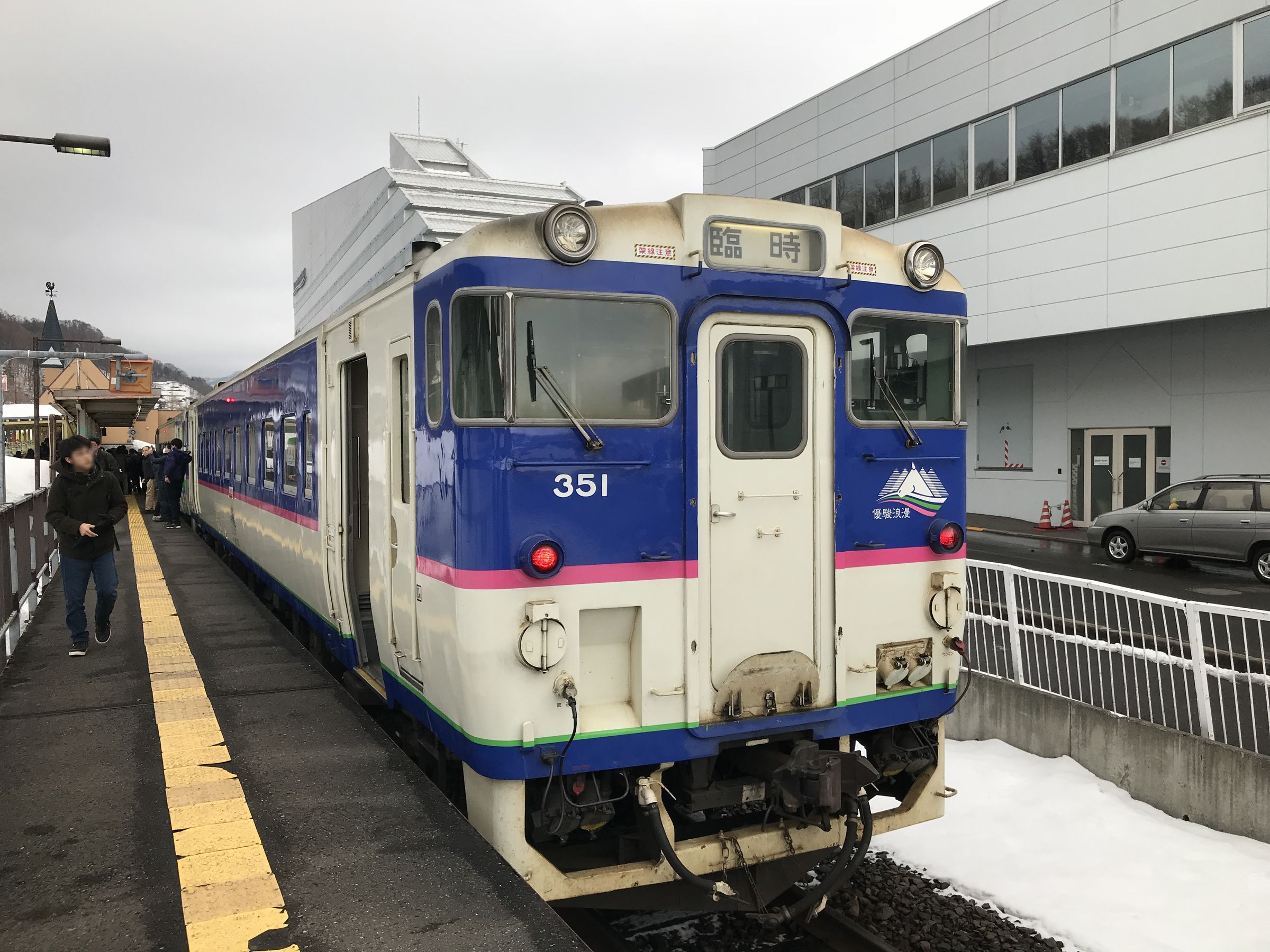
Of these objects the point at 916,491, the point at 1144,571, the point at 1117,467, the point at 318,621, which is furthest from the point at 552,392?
the point at 1117,467

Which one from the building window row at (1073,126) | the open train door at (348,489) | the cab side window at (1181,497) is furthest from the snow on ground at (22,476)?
the cab side window at (1181,497)

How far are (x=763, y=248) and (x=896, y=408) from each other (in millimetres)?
1123

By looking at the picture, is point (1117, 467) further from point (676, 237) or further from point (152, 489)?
point (152, 489)

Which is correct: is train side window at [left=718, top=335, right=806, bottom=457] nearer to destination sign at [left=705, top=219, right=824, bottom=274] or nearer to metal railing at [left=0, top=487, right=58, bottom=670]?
destination sign at [left=705, top=219, right=824, bottom=274]

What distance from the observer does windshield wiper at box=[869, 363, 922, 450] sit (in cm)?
503

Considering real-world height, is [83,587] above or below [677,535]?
below

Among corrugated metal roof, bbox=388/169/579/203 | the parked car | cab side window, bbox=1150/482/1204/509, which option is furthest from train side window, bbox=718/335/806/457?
corrugated metal roof, bbox=388/169/579/203

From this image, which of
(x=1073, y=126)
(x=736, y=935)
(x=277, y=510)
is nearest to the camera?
(x=736, y=935)

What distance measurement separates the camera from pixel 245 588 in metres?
11.9

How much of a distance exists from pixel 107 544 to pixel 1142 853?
26.4 ft

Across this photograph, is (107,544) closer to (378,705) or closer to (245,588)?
(378,705)

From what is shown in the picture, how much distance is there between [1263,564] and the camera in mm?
14719

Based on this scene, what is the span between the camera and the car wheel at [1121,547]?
17.0 meters

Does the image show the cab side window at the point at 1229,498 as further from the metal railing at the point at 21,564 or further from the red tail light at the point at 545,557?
the metal railing at the point at 21,564
